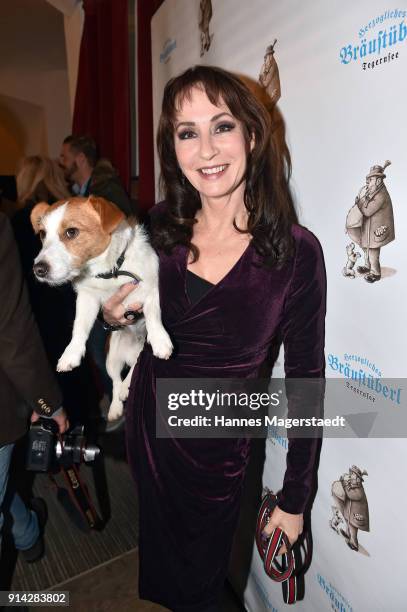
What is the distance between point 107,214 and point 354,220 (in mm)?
779

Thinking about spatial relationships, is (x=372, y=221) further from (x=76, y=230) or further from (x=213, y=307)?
(x=76, y=230)

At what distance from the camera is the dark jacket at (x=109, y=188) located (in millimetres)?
2463

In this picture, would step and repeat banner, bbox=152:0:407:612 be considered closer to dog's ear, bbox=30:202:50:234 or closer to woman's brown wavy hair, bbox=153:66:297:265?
woman's brown wavy hair, bbox=153:66:297:265

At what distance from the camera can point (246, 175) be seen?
4.03 ft

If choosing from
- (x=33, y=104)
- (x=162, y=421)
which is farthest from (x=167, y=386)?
(x=33, y=104)

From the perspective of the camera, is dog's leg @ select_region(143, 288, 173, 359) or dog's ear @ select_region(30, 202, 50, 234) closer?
dog's leg @ select_region(143, 288, 173, 359)

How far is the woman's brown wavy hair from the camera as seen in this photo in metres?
1.10

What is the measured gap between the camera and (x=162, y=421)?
1.33 m

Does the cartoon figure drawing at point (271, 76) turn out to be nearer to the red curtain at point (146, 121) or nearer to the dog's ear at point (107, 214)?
the dog's ear at point (107, 214)

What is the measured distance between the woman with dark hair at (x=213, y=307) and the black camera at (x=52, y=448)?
476 millimetres

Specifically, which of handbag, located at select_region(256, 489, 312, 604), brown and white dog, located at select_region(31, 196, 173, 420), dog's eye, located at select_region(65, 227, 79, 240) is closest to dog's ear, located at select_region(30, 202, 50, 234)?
brown and white dog, located at select_region(31, 196, 173, 420)

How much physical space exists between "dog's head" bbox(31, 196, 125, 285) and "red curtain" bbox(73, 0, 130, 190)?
235 centimetres

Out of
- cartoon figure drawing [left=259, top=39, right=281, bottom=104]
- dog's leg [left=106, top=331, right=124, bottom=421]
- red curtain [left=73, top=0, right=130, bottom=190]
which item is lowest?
dog's leg [left=106, top=331, right=124, bottom=421]

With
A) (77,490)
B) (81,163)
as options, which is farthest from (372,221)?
(81,163)
